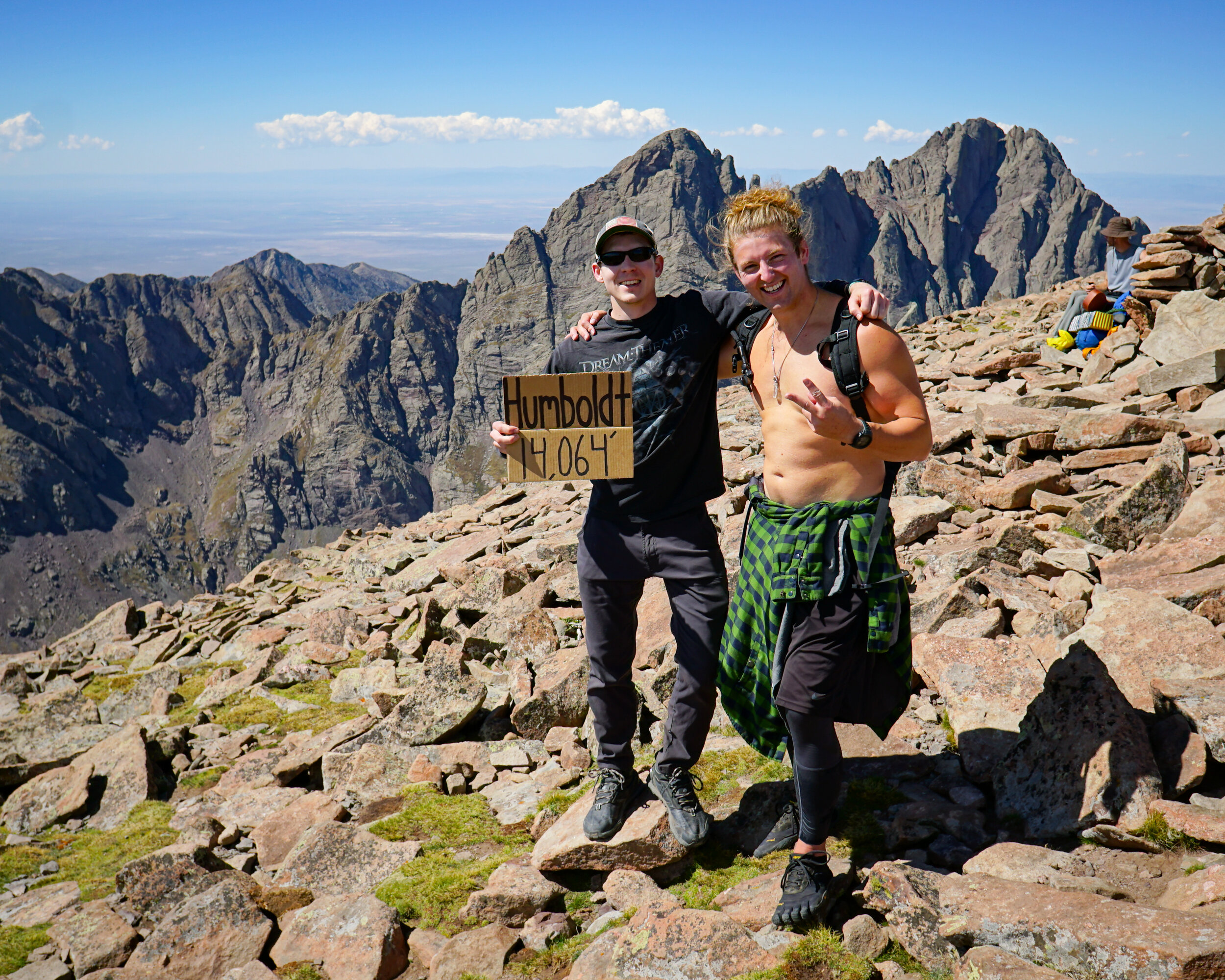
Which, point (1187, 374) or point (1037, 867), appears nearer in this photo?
point (1037, 867)

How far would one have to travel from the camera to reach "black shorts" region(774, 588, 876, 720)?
448 centimetres

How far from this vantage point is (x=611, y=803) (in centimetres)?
555

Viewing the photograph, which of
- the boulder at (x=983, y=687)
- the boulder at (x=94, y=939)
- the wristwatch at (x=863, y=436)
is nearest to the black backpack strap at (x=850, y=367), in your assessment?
the wristwatch at (x=863, y=436)

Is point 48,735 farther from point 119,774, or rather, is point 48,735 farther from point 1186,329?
point 1186,329

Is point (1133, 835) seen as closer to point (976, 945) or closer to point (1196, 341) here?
point (976, 945)

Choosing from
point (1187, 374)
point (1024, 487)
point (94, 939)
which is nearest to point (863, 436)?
point (94, 939)

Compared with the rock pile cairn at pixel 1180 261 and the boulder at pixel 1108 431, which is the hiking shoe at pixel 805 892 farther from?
the rock pile cairn at pixel 1180 261

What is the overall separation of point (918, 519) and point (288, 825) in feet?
26.3

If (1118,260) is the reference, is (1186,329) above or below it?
below

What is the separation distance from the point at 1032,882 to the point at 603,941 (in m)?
2.44

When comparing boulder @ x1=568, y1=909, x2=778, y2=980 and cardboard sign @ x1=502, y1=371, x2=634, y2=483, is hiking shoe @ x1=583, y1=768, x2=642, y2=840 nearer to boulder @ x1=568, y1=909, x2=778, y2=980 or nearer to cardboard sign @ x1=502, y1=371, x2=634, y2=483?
boulder @ x1=568, y1=909, x2=778, y2=980

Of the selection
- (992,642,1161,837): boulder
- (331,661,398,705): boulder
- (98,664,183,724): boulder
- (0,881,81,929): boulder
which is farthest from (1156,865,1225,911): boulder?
(98,664,183,724): boulder

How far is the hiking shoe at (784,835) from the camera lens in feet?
17.8

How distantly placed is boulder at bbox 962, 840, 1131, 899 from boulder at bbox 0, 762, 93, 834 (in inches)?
371
